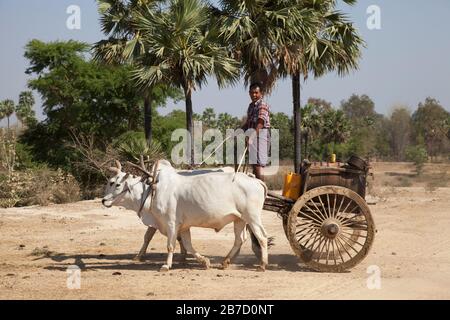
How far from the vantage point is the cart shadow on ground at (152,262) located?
35.6 ft

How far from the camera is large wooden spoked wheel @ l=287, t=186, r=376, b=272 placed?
10305 millimetres

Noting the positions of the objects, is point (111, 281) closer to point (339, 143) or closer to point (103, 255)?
point (103, 255)

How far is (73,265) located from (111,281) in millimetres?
1860

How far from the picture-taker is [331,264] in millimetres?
10578

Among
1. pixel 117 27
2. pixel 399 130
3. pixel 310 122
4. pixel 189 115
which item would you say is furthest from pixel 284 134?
pixel 399 130

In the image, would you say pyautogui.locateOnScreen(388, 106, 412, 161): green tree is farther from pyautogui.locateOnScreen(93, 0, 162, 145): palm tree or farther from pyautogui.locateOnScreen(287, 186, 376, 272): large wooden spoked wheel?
pyautogui.locateOnScreen(287, 186, 376, 272): large wooden spoked wheel

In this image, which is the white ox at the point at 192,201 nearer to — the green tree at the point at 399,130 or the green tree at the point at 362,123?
the green tree at the point at 362,123

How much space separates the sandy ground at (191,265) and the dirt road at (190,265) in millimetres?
14

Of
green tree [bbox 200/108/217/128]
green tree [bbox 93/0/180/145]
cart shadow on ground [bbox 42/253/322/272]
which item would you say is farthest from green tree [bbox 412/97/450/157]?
cart shadow on ground [bbox 42/253/322/272]

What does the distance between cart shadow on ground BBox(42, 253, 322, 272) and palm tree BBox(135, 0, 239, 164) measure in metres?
6.06

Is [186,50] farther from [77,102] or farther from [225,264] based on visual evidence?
[77,102]

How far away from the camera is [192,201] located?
10.4m

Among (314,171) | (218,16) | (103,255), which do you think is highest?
(218,16)
